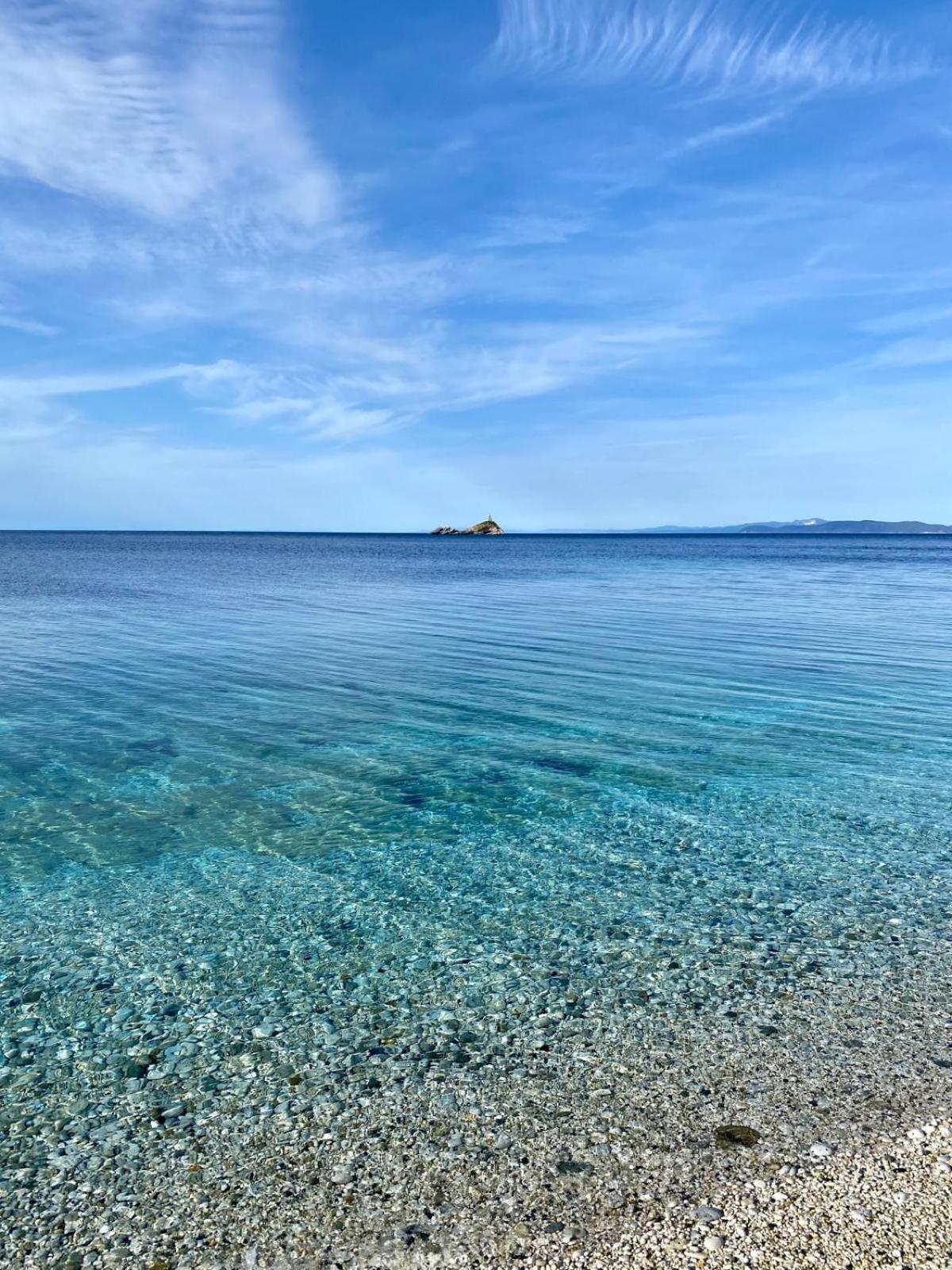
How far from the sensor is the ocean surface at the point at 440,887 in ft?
22.9

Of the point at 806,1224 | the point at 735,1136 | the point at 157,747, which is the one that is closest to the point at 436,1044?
the point at 735,1136

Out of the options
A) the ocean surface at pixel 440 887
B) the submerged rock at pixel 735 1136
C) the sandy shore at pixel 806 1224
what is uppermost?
the sandy shore at pixel 806 1224

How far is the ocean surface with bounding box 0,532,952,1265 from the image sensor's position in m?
6.98

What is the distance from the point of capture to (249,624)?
3844cm

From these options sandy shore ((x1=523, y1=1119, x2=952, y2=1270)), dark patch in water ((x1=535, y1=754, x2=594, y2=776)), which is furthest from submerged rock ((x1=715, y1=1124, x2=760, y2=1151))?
dark patch in water ((x1=535, y1=754, x2=594, y2=776))

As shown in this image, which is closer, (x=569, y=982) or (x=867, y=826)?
(x=569, y=982)

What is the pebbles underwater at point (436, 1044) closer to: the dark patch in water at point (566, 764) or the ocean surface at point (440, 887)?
the ocean surface at point (440, 887)

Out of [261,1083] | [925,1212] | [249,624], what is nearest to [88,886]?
[261,1083]

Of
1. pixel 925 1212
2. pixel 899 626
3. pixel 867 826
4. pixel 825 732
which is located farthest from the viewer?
pixel 899 626

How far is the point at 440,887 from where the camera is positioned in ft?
35.4

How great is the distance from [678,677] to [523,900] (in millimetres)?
15320

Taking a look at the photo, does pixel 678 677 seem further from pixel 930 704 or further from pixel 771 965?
pixel 771 965

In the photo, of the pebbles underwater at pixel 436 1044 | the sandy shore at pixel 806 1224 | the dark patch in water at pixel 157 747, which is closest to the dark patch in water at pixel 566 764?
the pebbles underwater at pixel 436 1044

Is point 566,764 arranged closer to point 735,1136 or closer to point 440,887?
point 440,887
